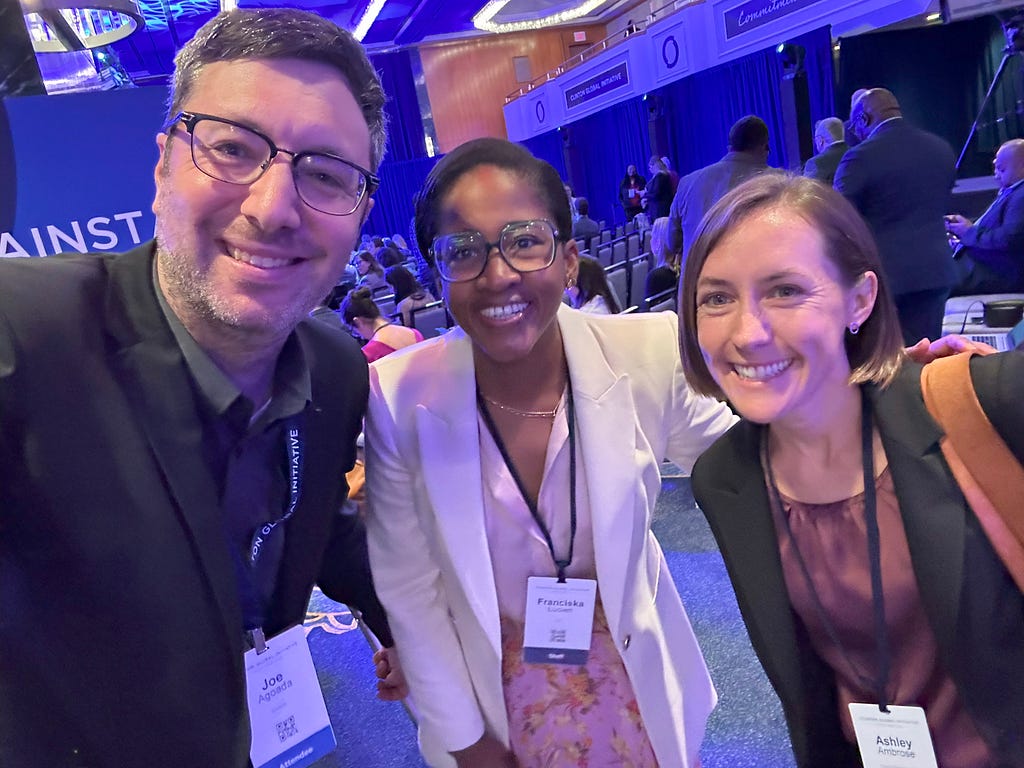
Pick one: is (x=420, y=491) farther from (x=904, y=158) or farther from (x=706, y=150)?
(x=706, y=150)

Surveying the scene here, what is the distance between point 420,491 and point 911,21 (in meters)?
12.6

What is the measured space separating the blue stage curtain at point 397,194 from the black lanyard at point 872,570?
67.0ft

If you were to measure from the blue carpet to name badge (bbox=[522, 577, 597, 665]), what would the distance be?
1.16 metres

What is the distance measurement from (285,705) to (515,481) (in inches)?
26.5

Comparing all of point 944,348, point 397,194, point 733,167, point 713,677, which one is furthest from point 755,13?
point 397,194

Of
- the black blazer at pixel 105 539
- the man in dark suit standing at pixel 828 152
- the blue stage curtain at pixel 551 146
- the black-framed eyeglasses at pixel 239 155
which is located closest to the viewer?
the black blazer at pixel 105 539

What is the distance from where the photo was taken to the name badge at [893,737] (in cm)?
119

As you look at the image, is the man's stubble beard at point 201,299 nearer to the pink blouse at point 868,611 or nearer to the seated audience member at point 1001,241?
the pink blouse at point 868,611

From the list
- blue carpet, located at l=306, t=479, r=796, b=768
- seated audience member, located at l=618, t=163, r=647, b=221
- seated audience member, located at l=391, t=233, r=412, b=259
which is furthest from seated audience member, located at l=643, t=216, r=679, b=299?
seated audience member, located at l=618, t=163, r=647, b=221

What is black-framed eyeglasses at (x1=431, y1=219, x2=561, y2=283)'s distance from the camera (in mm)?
1287

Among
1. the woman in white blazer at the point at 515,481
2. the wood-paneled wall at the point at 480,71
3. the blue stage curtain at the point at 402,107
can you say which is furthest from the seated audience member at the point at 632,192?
the woman in white blazer at the point at 515,481

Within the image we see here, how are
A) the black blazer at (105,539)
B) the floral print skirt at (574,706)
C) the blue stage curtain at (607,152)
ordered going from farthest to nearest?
the blue stage curtain at (607,152) < the floral print skirt at (574,706) < the black blazer at (105,539)

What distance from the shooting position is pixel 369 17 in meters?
15.8

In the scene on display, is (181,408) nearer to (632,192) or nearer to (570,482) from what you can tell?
(570,482)
